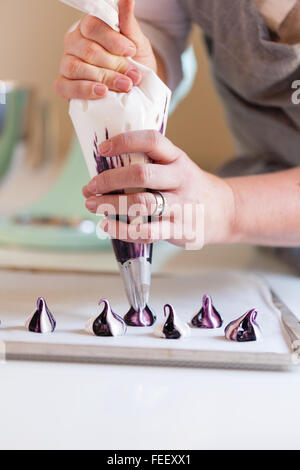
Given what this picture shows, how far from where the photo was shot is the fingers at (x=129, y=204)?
337 millimetres

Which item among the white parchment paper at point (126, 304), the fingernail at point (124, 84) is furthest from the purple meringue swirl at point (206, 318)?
the fingernail at point (124, 84)

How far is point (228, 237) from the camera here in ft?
1.36

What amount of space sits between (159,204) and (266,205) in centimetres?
11

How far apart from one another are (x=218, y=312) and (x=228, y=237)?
0.07 m

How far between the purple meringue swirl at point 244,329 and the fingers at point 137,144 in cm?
11

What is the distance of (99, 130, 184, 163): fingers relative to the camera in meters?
0.33

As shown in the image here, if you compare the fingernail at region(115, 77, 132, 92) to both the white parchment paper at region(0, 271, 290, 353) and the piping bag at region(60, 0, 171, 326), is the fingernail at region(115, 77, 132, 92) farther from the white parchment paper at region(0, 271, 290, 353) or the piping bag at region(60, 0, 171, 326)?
the white parchment paper at region(0, 271, 290, 353)

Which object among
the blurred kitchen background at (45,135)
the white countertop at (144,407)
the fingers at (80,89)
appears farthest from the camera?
the blurred kitchen background at (45,135)

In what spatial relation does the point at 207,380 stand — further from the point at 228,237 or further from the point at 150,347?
the point at 228,237

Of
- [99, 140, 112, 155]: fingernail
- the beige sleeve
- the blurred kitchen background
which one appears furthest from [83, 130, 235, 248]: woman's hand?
the blurred kitchen background

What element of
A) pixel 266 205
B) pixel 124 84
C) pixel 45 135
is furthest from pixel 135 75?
pixel 45 135

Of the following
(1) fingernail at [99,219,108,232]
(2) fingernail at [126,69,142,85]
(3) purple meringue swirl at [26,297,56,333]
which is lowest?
(3) purple meringue swirl at [26,297,56,333]

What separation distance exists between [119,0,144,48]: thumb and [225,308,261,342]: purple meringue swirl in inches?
7.0

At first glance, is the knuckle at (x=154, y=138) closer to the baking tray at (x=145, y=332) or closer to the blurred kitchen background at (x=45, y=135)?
the baking tray at (x=145, y=332)
